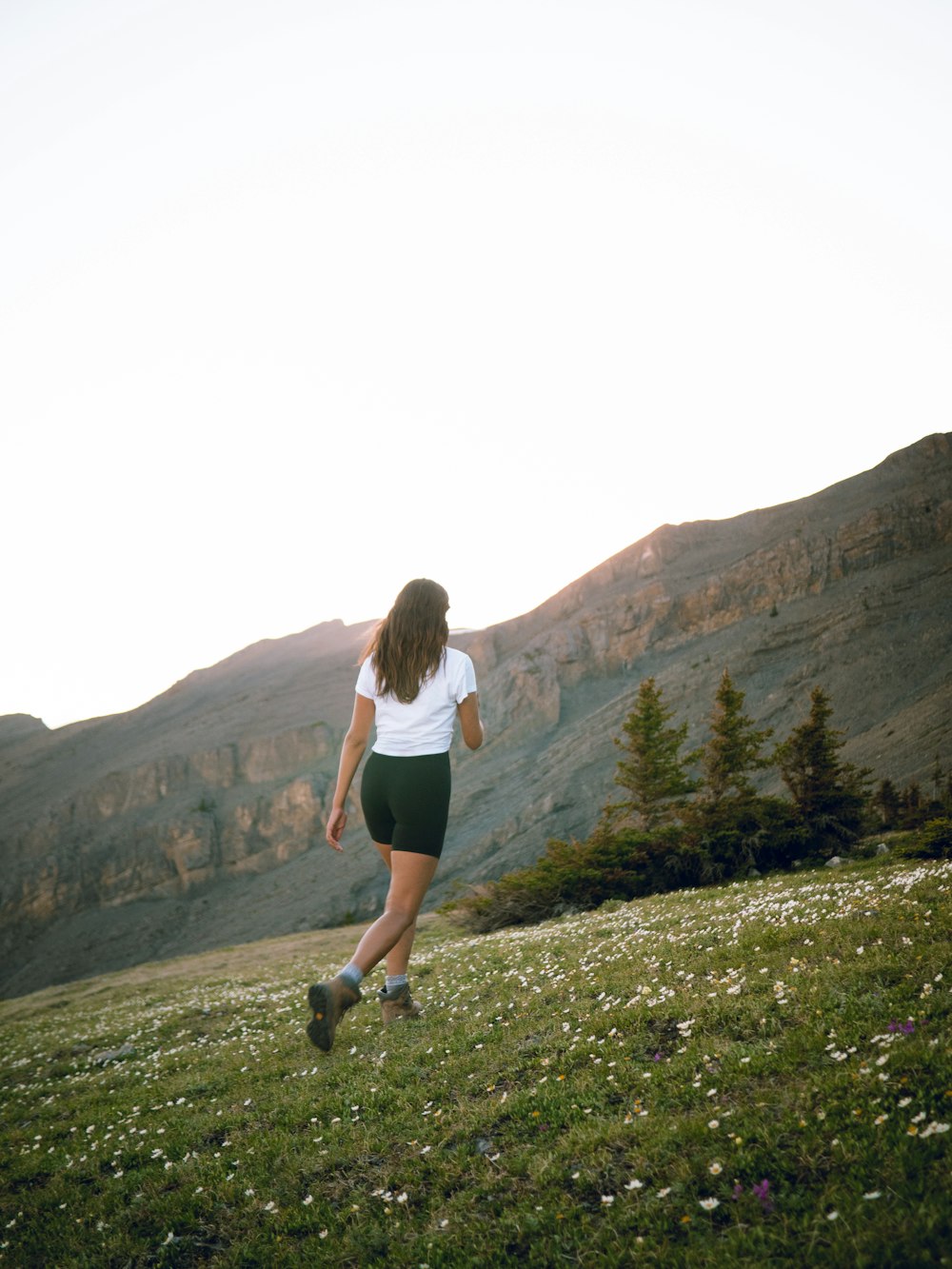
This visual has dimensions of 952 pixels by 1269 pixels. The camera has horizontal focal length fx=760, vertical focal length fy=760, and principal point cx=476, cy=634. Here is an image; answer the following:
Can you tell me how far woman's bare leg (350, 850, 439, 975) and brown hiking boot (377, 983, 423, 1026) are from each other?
4.04 feet

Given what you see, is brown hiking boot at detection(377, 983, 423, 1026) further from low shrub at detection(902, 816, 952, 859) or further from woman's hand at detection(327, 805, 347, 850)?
low shrub at detection(902, 816, 952, 859)

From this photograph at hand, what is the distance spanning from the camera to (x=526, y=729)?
3487 inches

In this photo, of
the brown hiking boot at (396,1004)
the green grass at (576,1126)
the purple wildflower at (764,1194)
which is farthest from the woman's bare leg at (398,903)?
the purple wildflower at (764,1194)

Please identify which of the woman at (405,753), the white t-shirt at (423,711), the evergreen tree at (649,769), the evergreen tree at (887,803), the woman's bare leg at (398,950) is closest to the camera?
the woman at (405,753)

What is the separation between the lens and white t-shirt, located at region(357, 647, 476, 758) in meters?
6.45

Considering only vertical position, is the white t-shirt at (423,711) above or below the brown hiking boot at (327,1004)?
above

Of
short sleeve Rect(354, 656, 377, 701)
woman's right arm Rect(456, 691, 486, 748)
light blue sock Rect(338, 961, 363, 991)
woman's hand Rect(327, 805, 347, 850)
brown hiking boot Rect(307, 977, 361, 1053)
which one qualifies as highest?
short sleeve Rect(354, 656, 377, 701)

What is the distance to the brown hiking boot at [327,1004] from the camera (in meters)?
6.16

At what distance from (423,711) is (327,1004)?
2482mm

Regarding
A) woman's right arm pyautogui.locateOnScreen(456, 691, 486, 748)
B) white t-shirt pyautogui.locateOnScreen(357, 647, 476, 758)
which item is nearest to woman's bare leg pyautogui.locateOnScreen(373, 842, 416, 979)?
white t-shirt pyautogui.locateOnScreen(357, 647, 476, 758)

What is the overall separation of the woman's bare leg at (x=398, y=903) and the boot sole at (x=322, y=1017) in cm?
35

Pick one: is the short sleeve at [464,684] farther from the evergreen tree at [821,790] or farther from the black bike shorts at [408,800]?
the evergreen tree at [821,790]

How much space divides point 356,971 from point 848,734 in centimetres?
5163

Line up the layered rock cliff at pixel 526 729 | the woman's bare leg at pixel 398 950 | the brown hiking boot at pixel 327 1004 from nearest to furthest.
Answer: the brown hiking boot at pixel 327 1004, the woman's bare leg at pixel 398 950, the layered rock cliff at pixel 526 729
